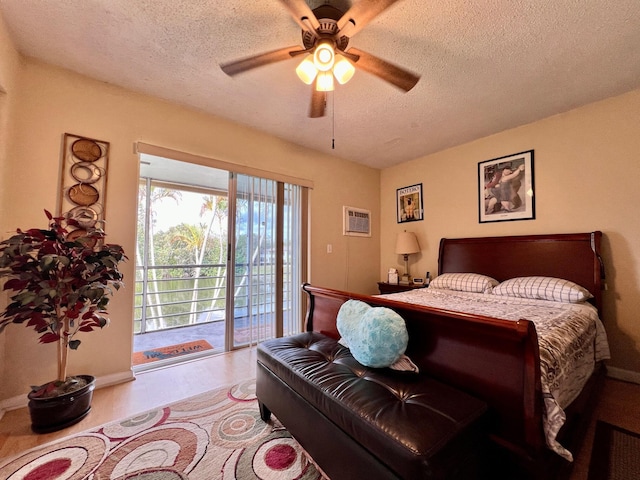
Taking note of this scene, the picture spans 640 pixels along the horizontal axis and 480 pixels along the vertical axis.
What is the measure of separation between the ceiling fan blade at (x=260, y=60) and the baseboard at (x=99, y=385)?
2.52 m

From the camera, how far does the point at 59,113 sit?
1.99 meters

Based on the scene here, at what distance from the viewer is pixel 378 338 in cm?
129

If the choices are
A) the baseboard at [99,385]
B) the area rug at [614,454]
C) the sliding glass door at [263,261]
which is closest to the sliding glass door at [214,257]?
the sliding glass door at [263,261]

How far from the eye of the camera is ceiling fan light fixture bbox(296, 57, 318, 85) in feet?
4.93

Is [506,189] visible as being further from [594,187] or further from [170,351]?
[170,351]

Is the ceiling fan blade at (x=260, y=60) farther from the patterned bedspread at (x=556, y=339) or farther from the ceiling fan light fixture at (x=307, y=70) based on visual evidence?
the patterned bedspread at (x=556, y=339)

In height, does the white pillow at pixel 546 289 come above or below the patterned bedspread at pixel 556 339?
above

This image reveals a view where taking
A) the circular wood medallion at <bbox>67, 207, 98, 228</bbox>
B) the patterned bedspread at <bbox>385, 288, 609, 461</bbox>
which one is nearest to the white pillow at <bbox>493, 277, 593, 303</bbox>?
the patterned bedspread at <bbox>385, 288, 609, 461</bbox>

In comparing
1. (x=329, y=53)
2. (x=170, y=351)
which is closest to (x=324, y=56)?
(x=329, y=53)

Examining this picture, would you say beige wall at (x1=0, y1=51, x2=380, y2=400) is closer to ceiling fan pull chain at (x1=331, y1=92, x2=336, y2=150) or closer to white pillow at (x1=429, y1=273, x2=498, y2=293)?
ceiling fan pull chain at (x1=331, y1=92, x2=336, y2=150)

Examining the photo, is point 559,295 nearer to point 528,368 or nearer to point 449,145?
point 528,368

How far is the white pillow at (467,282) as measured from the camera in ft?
8.75

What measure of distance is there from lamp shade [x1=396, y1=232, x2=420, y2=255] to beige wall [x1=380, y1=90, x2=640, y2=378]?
57 cm

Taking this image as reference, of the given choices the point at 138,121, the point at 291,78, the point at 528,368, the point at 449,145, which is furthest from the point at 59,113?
the point at 449,145
